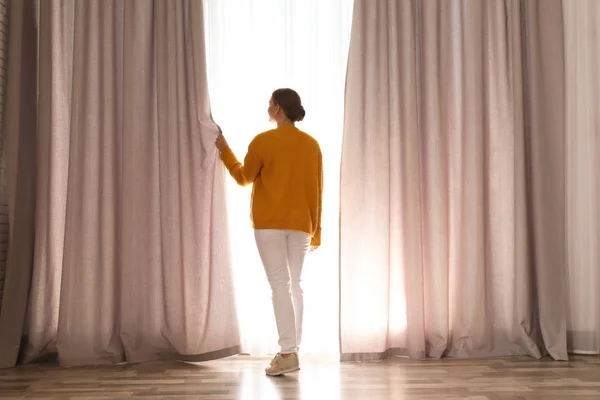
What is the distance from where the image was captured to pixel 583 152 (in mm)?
3863

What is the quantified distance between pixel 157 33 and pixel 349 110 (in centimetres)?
115

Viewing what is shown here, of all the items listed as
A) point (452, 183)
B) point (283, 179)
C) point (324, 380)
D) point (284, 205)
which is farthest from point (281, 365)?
point (452, 183)

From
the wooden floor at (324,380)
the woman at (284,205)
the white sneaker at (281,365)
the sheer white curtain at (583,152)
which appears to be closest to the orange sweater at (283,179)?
the woman at (284,205)

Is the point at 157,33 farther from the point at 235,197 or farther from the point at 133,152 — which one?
the point at 235,197

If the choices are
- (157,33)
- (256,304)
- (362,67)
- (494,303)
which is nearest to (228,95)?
(157,33)

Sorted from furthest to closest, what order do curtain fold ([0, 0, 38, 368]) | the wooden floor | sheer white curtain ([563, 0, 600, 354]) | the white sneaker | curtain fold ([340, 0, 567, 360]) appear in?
sheer white curtain ([563, 0, 600, 354]) → curtain fold ([340, 0, 567, 360]) → curtain fold ([0, 0, 38, 368]) → the white sneaker → the wooden floor

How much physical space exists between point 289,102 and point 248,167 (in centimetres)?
38

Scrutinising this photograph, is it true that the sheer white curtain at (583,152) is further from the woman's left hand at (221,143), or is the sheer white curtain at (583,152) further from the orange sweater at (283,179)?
the woman's left hand at (221,143)

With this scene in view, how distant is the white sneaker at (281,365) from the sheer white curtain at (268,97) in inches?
17.6

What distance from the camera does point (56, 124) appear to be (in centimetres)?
372

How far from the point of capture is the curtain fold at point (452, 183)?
3670 mm

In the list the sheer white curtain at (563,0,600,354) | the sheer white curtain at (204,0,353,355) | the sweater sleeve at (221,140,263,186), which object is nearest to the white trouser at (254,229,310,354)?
the sweater sleeve at (221,140,263,186)

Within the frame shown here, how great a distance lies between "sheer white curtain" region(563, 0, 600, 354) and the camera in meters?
3.84

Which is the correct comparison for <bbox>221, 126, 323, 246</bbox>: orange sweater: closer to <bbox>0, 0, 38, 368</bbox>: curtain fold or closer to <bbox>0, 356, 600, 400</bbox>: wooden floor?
<bbox>0, 356, 600, 400</bbox>: wooden floor
